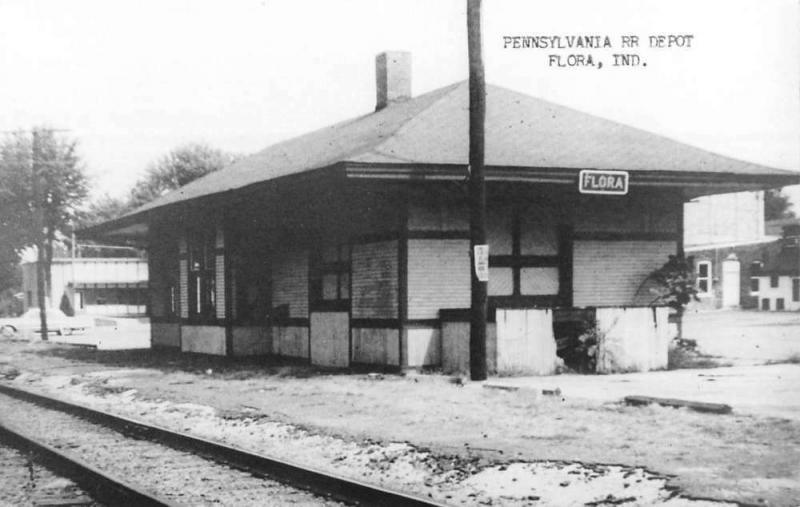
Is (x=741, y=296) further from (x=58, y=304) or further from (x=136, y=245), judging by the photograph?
(x=58, y=304)

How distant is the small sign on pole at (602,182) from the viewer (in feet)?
54.3

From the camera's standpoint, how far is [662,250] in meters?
18.7

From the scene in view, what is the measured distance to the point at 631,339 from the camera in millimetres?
16594

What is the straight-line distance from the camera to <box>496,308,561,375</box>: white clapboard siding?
1586 centimetres

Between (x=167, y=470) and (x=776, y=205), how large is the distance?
92.0 metres

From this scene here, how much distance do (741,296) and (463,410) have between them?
1395 inches

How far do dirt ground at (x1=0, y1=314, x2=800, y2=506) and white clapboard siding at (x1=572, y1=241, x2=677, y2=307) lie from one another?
Result: 211 centimetres

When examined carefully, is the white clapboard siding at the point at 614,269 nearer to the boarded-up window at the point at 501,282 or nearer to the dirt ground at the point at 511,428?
the boarded-up window at the point at 501,282

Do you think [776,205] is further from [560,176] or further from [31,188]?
[560,176]

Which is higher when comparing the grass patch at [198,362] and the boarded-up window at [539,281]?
the boarded-up window at [539,281]

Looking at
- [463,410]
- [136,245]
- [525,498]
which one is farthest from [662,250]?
[136,245]

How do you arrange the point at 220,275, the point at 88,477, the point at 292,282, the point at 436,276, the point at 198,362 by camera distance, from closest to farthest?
the point at 88,477
the point at 436,276
the point at 292,282
the point at 198,362
the point at 220,275

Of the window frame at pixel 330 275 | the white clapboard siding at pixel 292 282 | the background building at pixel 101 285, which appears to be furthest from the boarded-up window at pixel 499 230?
the background building at pixel 101 285

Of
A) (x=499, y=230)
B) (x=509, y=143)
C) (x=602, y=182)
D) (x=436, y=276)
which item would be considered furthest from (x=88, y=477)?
(x=509, y=143)
